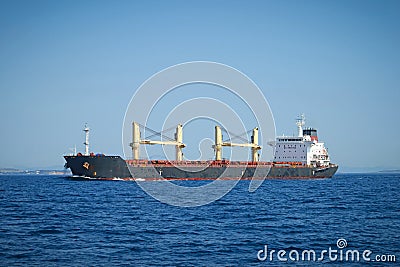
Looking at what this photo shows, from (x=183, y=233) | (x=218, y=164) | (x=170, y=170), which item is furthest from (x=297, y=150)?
(x=183, y=233)

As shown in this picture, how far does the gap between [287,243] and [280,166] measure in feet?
172

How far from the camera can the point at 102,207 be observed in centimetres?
2631

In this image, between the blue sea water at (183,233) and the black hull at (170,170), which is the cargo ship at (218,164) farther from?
the blue sea water at (183,233)

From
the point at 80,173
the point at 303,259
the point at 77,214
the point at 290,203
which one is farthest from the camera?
the point at 80,173

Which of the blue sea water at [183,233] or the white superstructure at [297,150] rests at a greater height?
the white superstructure at [297,150]

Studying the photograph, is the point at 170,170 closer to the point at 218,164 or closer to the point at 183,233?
the point at 218,164

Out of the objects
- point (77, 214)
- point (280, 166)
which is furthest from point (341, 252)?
point (280, 166)

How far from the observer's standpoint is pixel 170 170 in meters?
57.5

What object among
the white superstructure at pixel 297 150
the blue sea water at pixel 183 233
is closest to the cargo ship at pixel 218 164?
the white superstructure at pixel 297 150

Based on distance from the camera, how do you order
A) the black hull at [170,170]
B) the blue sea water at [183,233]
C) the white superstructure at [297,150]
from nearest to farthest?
the blue sea water at [183,233]
the black hull at [170,170]
the white superstructure at [297,150]

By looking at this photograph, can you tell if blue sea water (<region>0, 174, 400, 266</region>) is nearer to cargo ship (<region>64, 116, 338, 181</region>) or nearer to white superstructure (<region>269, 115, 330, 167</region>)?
cargo ship (<region>64, 116, 338, 181</region>)

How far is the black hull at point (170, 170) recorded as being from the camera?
54.2 meters

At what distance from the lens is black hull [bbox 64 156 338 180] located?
54.2m

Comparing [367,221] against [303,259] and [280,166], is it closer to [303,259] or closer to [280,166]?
[303,259]
